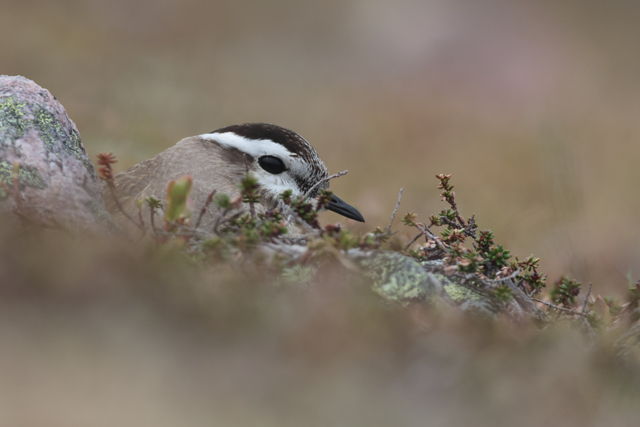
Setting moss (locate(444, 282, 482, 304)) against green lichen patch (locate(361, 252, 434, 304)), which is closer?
green lichen patch (locate(361, 252, 434, 304))

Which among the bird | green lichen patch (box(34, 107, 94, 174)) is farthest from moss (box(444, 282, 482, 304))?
green lichen patch (box(34, 107, 94, 174))

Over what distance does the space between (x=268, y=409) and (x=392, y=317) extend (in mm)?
792

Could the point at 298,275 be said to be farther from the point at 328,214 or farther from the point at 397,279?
the point at 328,214

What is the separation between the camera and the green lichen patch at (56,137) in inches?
143

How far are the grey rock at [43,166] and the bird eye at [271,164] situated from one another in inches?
62.8

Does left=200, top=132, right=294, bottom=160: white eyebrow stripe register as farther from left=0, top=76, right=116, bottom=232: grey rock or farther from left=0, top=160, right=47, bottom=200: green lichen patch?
left=0, top=160, right=47, bottom=200: green lichen patch

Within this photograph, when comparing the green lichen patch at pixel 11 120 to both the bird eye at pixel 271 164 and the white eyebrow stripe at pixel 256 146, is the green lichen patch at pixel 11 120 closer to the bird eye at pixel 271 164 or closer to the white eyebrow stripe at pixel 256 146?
the white eyebrow stripe at pixel 256 146

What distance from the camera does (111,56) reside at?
1603 centimetres

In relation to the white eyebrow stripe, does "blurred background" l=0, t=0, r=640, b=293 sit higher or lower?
higher

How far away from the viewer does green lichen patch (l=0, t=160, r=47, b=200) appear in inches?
127

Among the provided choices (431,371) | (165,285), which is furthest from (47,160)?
(431,371)

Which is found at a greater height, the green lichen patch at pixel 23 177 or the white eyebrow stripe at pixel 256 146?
the white eyebrow stripe at pixel 256 146

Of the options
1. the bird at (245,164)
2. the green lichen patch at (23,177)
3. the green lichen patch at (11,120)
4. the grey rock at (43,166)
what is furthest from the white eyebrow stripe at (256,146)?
the green lichen patch at (23,177)

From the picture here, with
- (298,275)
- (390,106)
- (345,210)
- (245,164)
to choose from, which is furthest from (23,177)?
(390,106)
